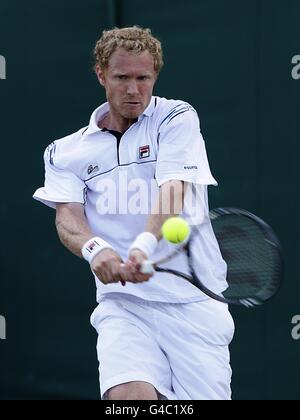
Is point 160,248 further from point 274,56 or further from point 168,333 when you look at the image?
point 274,56

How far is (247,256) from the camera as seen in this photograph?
3.97 metres

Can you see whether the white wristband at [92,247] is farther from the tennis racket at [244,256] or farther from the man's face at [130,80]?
the man's face at [130,80]

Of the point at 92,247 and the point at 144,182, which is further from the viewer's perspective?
the point at 144,182

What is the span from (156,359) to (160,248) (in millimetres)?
414

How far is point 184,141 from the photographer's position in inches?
159

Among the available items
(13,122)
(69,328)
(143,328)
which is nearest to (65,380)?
(69,328)

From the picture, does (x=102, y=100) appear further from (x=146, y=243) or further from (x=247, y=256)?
(x=146, y=243)

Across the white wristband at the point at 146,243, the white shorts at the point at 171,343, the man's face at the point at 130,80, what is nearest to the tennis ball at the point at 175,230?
the white wristband at the point at 146,243

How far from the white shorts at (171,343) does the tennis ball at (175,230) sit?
0.52m

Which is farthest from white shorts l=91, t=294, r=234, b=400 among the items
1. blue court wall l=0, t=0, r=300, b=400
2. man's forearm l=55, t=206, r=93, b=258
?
blue court wall l=0, t=0, r=300, b=400

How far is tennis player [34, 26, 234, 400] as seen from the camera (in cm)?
395

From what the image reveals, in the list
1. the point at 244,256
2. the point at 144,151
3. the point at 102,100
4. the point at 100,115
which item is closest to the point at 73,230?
the point at 144,151

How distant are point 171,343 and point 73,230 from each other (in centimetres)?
56

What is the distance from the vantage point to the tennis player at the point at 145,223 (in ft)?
13.0
